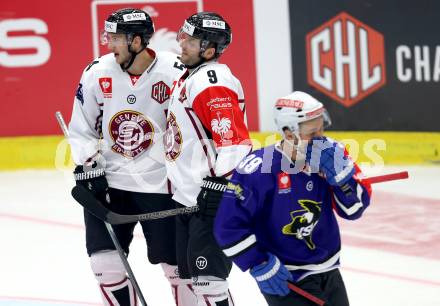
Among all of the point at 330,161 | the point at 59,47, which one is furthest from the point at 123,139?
the point at 59,47

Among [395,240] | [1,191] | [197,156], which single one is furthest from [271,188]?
[1,191]

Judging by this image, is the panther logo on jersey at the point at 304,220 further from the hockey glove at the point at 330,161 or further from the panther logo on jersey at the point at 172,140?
the panther logo on jersey at the point at 172,140

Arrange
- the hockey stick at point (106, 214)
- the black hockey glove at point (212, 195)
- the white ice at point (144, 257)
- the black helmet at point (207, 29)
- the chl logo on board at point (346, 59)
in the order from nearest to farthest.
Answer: the black hockey glove at point (212, 195)
the black helmet at point (207, 29)
the hockey stick at point (106, 214)
the white ice at point (144, 257)
the chl logo on board at point (346, 59)

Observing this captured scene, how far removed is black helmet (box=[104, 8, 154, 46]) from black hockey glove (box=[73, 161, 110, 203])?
0.56 m

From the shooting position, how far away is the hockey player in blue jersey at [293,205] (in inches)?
143

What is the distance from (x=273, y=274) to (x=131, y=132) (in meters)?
1.20

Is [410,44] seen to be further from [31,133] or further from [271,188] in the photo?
[271,188]

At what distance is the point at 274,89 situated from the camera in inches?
333

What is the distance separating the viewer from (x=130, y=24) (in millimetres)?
4570

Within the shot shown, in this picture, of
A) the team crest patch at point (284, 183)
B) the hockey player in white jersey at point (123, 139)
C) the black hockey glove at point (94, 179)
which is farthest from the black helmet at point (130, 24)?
the team crest patch at point (284, 183)

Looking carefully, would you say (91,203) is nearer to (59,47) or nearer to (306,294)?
(306,294)

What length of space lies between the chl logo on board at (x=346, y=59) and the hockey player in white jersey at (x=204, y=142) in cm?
406

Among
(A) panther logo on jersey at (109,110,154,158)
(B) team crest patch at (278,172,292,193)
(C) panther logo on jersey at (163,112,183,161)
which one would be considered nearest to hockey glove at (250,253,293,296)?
(B) team crest patch at (278,172,292,193)

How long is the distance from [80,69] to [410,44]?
2.51 meters
